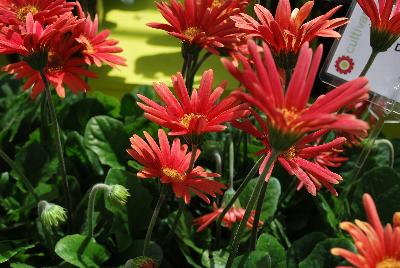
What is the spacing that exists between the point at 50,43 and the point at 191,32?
8.1 inches

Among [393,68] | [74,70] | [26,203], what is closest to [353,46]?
[393,68]

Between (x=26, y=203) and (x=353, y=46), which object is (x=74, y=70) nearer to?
(x=26, y=203)

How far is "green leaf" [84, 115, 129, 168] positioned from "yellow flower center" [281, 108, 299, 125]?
0.52 meters

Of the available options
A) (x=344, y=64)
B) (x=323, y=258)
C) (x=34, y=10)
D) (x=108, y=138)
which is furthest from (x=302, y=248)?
(x=34, y=10)

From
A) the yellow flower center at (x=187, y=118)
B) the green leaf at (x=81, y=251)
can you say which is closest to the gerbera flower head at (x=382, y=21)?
the yellow flower center at (x=187, y=118)

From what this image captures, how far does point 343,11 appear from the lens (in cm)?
118

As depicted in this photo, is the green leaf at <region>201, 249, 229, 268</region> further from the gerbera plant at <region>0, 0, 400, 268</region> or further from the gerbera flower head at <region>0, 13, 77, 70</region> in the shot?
the gerbera flower head at <region>0, 13, 77, 70</region>

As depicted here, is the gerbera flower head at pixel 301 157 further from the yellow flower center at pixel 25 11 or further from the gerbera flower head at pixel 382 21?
the yellow flower center at pixel 25 11

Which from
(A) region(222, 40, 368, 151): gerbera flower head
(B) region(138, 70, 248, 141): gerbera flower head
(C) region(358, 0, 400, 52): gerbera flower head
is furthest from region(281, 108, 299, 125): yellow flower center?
(C) region(358, 0, 400, 52): gerbera flower head

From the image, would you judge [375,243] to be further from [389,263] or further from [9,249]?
[9,249]

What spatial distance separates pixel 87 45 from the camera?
83cm

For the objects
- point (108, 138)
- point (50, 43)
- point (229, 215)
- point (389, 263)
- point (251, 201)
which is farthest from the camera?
point (108, 138)

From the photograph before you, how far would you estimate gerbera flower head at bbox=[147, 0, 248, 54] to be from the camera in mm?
756

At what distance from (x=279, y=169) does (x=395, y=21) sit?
406 mm
